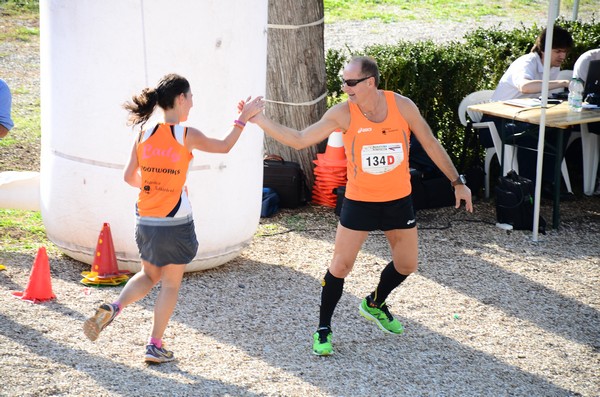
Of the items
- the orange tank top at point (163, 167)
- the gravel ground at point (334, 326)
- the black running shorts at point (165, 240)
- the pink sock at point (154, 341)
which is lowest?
the gravel ground at point (334, 326)

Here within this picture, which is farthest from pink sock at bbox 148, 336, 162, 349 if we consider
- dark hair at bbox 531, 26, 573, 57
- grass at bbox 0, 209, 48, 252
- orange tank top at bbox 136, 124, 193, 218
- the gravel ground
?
dark hair at bbox 531, 26, 573, 57

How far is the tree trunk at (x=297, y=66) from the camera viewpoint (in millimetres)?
8664

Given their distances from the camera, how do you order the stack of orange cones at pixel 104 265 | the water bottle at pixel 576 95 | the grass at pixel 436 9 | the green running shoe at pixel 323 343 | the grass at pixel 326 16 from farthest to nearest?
the grass at pixel 436 9
the water bottle at pixel 576 95
the grass at pixel 326 16
the stack of orange cones at pixel 104 265
the green running shoe at pixel 323 343

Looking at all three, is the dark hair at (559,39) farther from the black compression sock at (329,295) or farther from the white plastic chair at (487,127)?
the black compression sock at (329,295)

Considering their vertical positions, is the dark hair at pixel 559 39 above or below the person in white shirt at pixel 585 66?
above

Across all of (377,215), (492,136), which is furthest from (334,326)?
(492,136)

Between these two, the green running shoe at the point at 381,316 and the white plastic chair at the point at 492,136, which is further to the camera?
the white plastic chair at the point at 492,136

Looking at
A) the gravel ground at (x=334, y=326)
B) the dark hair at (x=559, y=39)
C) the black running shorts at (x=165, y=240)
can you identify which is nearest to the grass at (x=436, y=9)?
the dark hair at (x=559, y=39)

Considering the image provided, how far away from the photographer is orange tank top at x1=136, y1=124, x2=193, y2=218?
491 cm

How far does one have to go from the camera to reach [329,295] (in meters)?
5.39

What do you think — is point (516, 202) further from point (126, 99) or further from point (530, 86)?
point (126, 99)

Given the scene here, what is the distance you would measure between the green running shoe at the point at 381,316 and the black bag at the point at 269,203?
2625 millimetres

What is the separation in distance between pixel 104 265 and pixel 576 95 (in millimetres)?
4473

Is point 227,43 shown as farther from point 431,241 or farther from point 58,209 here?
point 431,241
